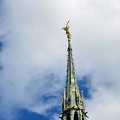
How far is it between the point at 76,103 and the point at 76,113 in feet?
7.28

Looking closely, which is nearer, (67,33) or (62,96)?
(62,96)

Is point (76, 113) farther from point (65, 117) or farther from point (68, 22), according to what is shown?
point (68, 22)

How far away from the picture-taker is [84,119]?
7088cm

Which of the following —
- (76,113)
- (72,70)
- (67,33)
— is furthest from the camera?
(67,33)

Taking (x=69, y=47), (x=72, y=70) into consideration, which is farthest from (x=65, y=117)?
(x=69, y=47)

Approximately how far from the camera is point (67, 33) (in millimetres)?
82375

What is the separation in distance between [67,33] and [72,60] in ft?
21.3

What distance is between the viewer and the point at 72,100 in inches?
2835

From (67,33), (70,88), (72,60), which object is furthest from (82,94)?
(67,33)

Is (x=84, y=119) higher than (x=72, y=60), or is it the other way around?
(x=72, y=60)

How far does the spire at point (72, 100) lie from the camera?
230ft

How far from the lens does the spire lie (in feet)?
230

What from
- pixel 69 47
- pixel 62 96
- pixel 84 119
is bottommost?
pixel 84 119

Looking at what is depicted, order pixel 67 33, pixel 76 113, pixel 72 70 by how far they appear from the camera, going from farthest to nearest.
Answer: pixel 67 33
pixel 72 70
pixel 76 113
